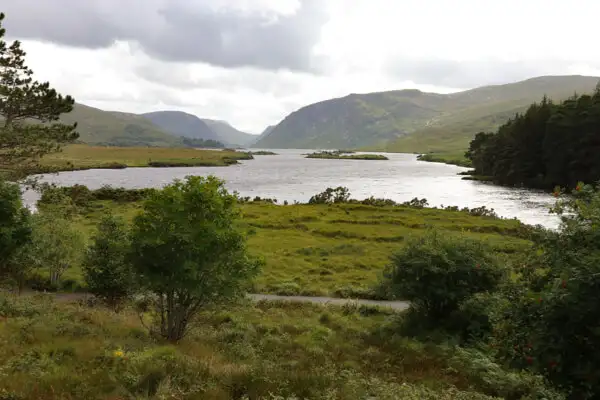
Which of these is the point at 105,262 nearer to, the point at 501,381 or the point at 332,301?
the point at 332,301

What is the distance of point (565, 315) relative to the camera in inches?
313

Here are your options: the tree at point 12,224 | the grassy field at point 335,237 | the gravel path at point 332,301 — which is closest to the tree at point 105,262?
the tree at point 12,224

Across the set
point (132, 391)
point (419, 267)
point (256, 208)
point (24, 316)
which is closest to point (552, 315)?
point (132, 391)

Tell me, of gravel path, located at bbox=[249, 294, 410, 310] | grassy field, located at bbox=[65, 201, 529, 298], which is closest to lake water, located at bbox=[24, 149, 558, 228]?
grassy field, located at bbox=[65, 201, 529, 298]

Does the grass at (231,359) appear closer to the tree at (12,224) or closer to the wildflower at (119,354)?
→ the wildflower at (119,354)

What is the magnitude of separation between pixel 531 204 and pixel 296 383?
8695cm

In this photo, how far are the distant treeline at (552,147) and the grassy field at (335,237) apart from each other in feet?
163

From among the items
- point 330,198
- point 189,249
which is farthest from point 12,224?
point 330,198

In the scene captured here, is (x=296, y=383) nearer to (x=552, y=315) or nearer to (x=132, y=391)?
(x=132, y=391)

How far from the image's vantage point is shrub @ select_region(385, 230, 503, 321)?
21.8m

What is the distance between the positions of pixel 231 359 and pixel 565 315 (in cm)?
1096

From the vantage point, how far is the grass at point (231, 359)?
10297 mm

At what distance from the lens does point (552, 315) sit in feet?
26.0

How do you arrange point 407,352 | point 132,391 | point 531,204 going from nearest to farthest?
point 132,391 < point 407,352 < point 531,204
